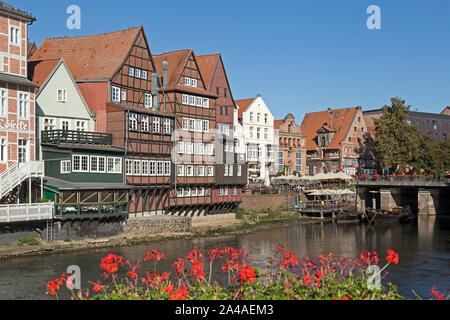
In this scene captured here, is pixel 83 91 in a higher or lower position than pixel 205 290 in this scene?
higher

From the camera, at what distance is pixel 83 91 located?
46.1 meters

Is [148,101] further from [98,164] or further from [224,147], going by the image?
[98,164]

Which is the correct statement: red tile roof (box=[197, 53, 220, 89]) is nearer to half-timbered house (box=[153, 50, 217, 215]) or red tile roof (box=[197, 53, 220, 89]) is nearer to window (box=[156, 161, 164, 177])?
half-timbered house (box=[153, 50, 217, 215])

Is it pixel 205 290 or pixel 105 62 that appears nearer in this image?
pixel 205 290

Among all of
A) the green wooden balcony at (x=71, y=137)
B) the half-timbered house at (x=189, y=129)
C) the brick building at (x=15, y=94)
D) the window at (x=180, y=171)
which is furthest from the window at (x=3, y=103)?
the window at (x=180, y=171)

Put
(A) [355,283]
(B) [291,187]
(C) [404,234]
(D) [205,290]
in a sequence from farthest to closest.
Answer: (B) [291,187] → (C) [404,234] → (A) [355,283] → (D) [205,290]

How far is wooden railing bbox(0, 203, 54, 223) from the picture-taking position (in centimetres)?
3334

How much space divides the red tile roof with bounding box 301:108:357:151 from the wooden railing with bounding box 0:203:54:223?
57.9 m

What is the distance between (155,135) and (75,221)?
11.7m

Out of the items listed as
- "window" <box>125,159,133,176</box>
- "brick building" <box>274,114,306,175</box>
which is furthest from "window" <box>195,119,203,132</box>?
"brick building" <box>274,114,306,175</box>

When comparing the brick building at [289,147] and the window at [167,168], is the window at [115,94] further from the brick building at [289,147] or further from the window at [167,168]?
the brick building at [289,147]

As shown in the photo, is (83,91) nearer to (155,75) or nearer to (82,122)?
(82,122)

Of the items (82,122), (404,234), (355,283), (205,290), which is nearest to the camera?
(205,290)
